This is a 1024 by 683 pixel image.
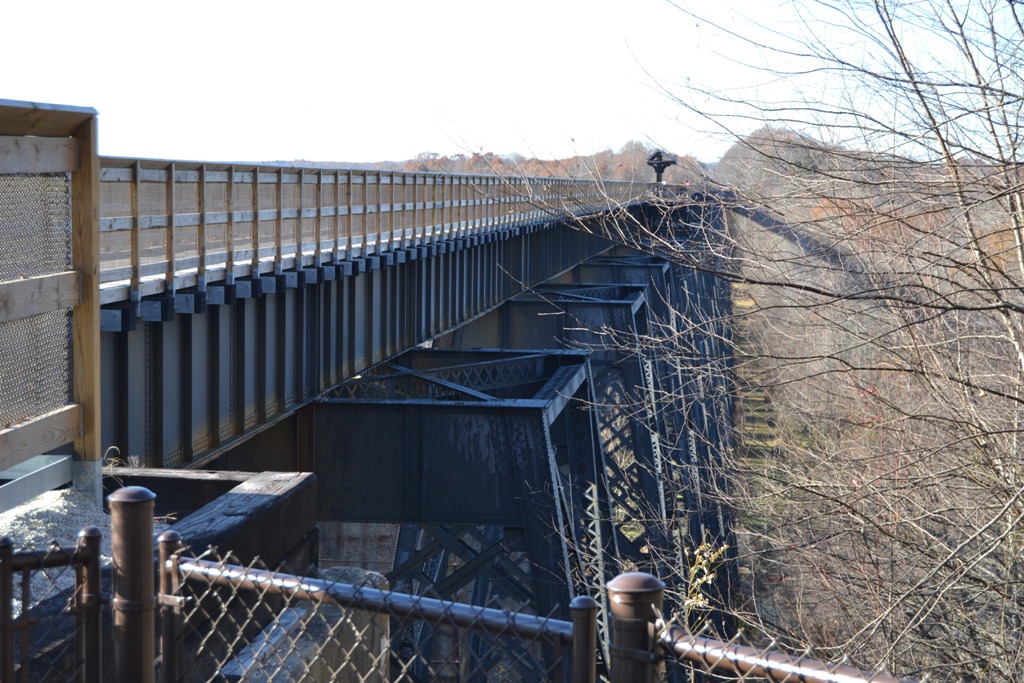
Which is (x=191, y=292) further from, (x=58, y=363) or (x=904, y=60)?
(x=904, y=60)

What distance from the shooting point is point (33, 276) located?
206 inches

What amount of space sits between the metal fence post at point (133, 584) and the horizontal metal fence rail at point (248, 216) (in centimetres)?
411

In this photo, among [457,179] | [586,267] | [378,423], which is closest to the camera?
[378,423]

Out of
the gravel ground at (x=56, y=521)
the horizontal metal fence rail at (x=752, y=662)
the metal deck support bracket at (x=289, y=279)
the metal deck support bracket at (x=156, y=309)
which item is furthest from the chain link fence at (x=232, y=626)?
the metal deck support bracket at (x=289, y=279)

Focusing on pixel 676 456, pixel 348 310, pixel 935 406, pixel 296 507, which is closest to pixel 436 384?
pixel 348 310

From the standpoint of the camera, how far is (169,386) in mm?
9602

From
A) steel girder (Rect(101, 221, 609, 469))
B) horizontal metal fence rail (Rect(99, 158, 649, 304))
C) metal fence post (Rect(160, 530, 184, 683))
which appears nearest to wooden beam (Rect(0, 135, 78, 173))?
metal fence post (Rect(160, 530, 184, 683))

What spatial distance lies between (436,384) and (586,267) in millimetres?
22898

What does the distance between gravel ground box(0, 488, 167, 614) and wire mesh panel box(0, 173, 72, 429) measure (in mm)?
476

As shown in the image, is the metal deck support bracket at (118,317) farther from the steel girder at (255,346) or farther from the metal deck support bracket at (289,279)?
the metal deck support bracket at (289,279)

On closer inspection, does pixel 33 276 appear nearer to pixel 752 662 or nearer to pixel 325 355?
pixel 752 662

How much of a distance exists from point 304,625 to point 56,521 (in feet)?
8.67

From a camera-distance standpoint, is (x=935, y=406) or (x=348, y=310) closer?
(x=935, y=406)

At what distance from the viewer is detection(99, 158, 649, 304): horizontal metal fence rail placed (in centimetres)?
856
